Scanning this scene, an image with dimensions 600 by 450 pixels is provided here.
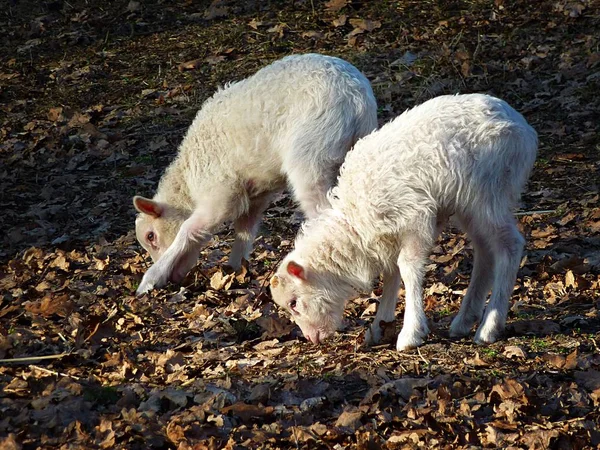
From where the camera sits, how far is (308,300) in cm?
687

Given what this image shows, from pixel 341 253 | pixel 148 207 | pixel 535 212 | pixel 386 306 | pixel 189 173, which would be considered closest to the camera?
pixel 341 253

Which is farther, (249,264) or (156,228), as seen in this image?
(156,228)

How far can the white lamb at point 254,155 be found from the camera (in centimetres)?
801

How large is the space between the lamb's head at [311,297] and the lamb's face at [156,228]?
262cm

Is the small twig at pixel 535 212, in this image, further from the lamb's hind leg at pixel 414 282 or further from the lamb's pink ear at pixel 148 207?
the lamb's pink ear at pixel 148 207

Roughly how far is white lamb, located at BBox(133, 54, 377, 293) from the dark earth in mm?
399

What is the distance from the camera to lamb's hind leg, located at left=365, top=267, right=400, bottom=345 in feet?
22.6

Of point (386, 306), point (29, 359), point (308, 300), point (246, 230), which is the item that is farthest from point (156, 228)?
point (386, 306)

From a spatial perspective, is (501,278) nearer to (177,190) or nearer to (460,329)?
(460,329)

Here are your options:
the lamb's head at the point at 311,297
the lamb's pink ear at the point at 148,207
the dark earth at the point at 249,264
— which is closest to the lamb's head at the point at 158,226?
the lamb's pink ear at the point at 148,207

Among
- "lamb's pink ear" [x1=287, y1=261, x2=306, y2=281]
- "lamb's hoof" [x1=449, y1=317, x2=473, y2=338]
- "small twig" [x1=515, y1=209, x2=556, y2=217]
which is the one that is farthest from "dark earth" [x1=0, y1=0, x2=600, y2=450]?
"lamb's pink ear" [x1=287, y1=261, x2=306, y2=281]

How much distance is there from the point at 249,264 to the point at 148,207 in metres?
1.17

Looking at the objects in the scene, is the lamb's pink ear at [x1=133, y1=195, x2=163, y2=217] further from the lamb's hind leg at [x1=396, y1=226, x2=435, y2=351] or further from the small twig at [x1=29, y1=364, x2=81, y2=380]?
the lamb's hind leg at [x1=396, y1=226, x2=435, y2=351]

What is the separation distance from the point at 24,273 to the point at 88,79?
6.05 metres
